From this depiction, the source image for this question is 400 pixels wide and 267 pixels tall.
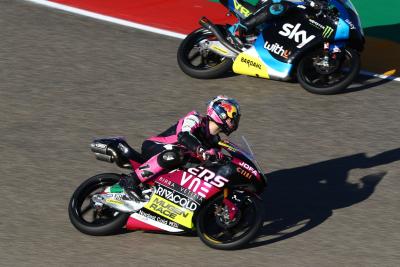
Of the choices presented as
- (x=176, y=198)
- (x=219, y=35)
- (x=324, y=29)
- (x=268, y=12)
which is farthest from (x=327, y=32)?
(x=176, y=198)

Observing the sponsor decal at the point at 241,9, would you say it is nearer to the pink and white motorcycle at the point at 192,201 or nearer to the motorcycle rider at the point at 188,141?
the pink and white motorcycle at the point at 192,201

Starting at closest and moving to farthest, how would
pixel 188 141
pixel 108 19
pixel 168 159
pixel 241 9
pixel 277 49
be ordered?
1. pixel 188 141
2. pixel 168 159
3. pixel 277 49
4. pixel 241 9
5. pixel 108 19

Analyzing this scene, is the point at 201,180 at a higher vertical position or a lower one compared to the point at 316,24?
lower

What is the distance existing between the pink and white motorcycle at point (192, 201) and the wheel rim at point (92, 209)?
0.01m

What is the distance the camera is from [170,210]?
30.8ft

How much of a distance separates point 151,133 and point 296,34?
2733mm

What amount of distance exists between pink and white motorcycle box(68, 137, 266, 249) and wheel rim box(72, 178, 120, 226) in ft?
0.04

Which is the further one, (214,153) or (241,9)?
(241,9)

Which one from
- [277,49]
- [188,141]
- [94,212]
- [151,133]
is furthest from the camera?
[277,49]

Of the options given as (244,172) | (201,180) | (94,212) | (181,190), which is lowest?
(94,212)

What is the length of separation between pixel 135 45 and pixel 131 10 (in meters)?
1.43

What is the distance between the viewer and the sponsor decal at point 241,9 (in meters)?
13.6

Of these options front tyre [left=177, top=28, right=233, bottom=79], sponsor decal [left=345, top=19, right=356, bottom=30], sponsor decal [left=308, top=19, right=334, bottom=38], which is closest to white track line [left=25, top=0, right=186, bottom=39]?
front tyre [left=177, top=28, right=233, bottom=79]

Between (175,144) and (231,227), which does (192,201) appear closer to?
(231,227)
